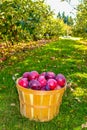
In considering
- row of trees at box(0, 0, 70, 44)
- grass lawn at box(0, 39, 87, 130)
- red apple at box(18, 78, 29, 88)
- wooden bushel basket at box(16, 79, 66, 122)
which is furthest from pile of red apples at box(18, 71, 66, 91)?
row of trees at box(0, 0, 70, 44)

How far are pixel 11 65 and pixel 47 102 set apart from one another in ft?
15.4

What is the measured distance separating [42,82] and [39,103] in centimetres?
38

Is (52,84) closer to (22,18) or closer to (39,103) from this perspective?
(39,103)

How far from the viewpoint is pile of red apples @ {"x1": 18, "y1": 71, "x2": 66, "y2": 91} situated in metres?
5.74

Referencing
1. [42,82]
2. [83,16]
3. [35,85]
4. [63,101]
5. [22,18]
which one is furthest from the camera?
[83,16]

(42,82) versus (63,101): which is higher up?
(42,82)

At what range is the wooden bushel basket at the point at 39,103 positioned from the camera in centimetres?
564

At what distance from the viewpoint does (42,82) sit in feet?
19.2

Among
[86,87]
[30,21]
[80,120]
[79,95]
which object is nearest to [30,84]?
[80,120]

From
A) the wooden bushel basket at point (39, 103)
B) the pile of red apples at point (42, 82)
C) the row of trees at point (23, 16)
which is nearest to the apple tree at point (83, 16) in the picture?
the row of trees at point (23, 16)

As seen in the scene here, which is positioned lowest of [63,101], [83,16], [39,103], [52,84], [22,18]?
[63,101]

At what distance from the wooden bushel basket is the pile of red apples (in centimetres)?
12

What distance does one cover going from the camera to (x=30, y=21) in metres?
9.41

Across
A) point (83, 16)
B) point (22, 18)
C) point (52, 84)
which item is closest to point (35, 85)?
point (52, 84)
